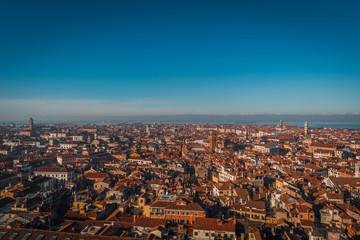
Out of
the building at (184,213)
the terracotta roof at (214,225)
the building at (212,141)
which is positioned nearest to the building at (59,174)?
the building at (184,213)

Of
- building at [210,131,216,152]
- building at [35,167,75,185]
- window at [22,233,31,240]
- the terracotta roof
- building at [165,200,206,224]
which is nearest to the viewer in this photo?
window at [22,233,31,240]

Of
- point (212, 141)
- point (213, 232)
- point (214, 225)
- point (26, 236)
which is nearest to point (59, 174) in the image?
point (26, 236)

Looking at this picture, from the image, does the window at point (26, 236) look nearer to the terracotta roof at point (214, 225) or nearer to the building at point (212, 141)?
the terracotta roof at point (214, 225)

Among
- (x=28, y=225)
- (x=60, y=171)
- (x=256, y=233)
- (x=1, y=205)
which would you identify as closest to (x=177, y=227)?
(x=256, y=233)

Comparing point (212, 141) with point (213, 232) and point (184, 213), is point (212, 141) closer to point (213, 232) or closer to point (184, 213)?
point (184, 213)

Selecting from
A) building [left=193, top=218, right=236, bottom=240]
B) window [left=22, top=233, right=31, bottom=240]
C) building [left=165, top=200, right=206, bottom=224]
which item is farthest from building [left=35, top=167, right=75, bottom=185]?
building [left=193, top=218, right=236, bottom=240]

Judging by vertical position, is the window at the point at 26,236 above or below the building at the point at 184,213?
above

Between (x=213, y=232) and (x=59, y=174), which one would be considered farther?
(x=59, y=174)

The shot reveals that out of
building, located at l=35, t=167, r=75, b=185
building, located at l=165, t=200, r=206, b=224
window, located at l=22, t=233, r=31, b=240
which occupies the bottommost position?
building, located at l=35, t=167, r=75, b=185

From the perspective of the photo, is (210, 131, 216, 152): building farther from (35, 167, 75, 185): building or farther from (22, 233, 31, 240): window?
(22, 233, 31, 240): window

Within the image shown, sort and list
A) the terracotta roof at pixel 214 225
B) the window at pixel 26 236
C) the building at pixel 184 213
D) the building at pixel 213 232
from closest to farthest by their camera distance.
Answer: the window at pixel 26 236 → the building at pixel 213 232 → the terracotta roof at pixel 214 225 → the building at pixel 184 213

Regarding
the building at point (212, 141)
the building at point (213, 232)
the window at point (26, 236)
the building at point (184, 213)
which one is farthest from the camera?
the building at point (212, 141)
